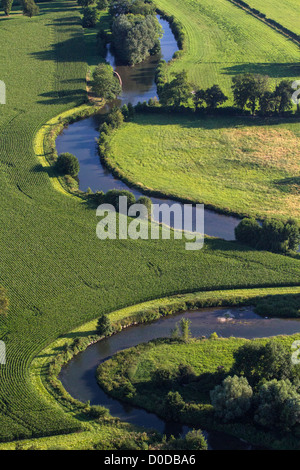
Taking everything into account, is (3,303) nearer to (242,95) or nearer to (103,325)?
(103,325)

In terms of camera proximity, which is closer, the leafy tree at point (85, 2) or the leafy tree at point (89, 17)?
the leafy tree at point (89, 17)

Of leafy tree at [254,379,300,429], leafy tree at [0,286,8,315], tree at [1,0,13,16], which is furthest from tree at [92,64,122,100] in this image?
leafy tree at [254,379,300,429]

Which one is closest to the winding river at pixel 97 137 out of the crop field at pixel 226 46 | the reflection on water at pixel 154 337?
the crop field at pixel 226 46

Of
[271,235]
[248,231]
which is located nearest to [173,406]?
[248,231]

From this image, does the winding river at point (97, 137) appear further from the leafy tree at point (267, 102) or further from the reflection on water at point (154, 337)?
the leafy tree at point (267, 102)
